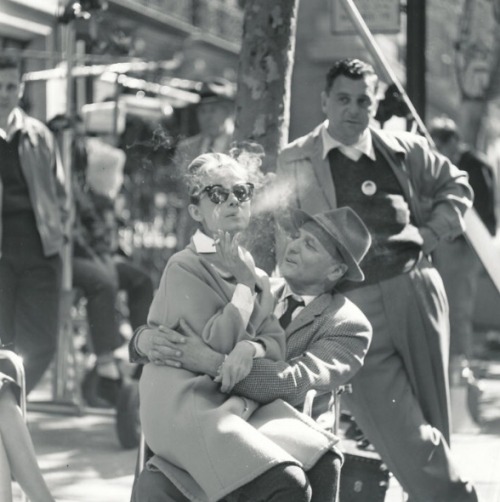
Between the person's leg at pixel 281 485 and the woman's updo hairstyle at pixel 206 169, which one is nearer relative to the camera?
the person's leg at pixel 281 485

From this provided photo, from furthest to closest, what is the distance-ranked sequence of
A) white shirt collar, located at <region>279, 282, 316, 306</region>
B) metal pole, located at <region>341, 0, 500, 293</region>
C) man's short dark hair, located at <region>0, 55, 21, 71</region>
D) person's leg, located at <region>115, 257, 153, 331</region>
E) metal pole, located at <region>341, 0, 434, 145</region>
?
person's leg, located at <region>115, 257, 153, 331</region>
man's short dark hair, located at <region>0, 55, 21, 71</region>
metal pole, located at <region>341, 0, 500, 293</region>
metal pole, located at <region>341, 0, 434, 145</region>
white shirt collar, located at <region>279, 282, 316, 306</region>

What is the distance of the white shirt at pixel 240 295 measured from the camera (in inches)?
152

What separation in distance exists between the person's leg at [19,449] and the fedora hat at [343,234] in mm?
1087

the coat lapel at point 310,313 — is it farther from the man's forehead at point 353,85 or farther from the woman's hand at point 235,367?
the man's forehead at point 353,85

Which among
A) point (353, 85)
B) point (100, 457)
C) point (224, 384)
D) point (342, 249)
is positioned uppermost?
point (353, 85)

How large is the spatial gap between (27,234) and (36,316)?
429 millimetres

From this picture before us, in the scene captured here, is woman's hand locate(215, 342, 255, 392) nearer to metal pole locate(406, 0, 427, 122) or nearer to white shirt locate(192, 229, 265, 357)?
white shirt locate(192, 229, 265, 357)

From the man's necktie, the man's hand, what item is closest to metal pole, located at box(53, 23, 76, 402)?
the man's necktie

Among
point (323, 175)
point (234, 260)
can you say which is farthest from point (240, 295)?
point (323, 175)

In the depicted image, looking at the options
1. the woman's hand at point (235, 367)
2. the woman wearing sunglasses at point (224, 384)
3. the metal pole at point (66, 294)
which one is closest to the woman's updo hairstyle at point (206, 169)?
the woman wearing sunglasses at point (224, 384)

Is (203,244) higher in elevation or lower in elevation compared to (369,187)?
lower

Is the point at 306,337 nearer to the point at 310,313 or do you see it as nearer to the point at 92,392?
the point at 310,313

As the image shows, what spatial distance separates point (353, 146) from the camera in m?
5.11

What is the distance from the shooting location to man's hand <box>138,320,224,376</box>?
12.4ft
